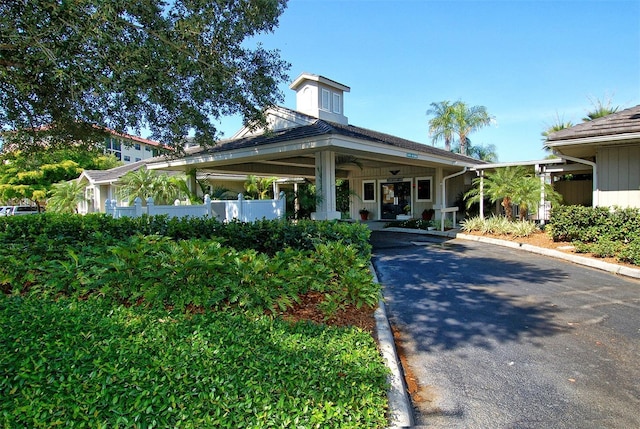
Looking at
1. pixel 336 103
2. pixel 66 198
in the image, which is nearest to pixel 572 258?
pixel 336 103

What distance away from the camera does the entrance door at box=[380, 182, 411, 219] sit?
19.8 metres

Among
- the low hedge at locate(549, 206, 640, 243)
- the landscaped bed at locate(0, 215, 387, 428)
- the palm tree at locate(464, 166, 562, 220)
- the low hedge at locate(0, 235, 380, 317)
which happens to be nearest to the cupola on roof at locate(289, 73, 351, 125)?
the palm tree at locate(464, 166, 562, 220)

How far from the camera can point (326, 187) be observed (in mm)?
10211

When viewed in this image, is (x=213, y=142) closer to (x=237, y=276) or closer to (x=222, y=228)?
(x=222, y=228)

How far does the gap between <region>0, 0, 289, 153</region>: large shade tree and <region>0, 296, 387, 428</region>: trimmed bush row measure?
4334 millimetres

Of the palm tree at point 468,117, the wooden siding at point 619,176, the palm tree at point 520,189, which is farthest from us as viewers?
the palm tree at point 468,117

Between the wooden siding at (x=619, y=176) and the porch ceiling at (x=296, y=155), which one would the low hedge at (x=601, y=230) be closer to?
the wooden siding at (x=619, y=176)

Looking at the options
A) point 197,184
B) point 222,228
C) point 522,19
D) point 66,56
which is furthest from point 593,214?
point 197,184

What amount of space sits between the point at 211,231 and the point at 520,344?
530cm

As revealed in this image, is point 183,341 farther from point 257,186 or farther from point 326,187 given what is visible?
point 257,186

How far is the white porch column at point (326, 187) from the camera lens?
33.1 ft

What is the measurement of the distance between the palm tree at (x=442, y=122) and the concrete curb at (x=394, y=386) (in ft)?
102

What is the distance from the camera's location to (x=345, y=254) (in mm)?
5059

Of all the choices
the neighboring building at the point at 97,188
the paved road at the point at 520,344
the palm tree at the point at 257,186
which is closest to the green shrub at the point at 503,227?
the paved road at the point at 520,344
